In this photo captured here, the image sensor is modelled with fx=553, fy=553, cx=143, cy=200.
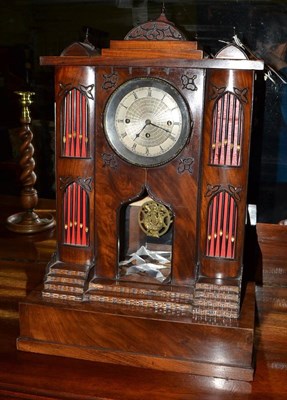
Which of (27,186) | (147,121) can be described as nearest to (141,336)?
(147,121)

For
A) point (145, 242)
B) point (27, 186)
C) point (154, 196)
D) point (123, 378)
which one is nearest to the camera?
point (123, 378)

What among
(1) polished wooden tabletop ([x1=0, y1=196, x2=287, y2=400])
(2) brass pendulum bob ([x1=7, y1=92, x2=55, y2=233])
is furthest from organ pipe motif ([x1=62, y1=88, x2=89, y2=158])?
(2) brass pendulum bob ([x1=7, y1=92, x2=55, y2=233])

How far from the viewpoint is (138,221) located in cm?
159

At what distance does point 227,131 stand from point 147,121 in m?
0.19

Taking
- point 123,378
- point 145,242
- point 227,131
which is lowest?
point 123,378

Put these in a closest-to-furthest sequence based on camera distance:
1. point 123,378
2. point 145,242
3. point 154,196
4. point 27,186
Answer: point 123,378 → point 154,196 → point 145,242 → point 27,186

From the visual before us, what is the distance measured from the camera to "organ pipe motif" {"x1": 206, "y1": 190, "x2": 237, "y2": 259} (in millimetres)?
1357

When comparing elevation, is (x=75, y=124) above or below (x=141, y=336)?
above

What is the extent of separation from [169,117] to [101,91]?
18 centimetres

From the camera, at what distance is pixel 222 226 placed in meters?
1.38

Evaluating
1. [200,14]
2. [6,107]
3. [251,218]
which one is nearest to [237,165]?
[251,218]

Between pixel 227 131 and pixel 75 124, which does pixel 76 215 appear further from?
pixel 227 131

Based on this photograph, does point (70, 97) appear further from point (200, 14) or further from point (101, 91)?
point (200, 14)

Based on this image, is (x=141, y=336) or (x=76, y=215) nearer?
(x=141, y=336)
